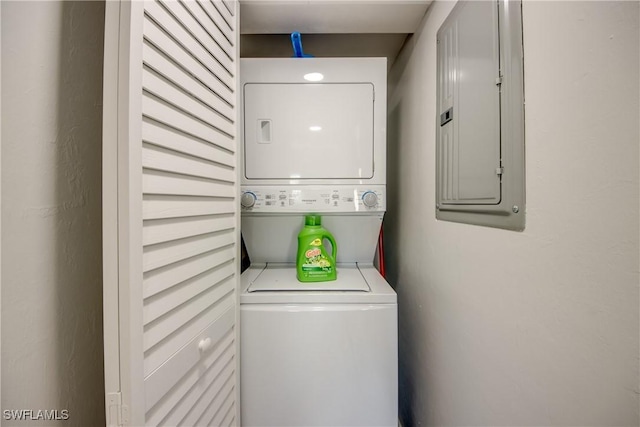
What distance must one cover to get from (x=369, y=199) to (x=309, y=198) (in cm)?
39

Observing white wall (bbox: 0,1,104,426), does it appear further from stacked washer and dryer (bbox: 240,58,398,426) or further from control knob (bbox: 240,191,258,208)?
control knob (bbox: 240,191,258,208)

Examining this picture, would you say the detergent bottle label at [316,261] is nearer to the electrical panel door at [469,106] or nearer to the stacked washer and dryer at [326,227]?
the stacked washer and dryer at [326,227]

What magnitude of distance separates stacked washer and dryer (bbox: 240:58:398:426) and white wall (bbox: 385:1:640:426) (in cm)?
43

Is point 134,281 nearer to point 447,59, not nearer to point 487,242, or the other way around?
point 487,242

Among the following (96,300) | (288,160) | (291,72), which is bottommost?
(96,300)

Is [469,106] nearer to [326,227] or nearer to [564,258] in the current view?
[564,258]

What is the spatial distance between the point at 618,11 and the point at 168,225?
116cm

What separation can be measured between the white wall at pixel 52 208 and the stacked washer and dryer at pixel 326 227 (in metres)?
0.68

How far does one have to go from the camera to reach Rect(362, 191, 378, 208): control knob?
1542 millimetres

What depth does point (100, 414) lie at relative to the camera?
74cm

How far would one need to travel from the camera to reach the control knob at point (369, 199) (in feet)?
5.06

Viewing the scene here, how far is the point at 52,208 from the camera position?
2.02 ft

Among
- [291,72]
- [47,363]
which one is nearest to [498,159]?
[291,72]

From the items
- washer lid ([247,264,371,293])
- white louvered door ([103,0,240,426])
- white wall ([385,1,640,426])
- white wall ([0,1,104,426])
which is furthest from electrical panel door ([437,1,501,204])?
white wall ([0,1,104,426])
